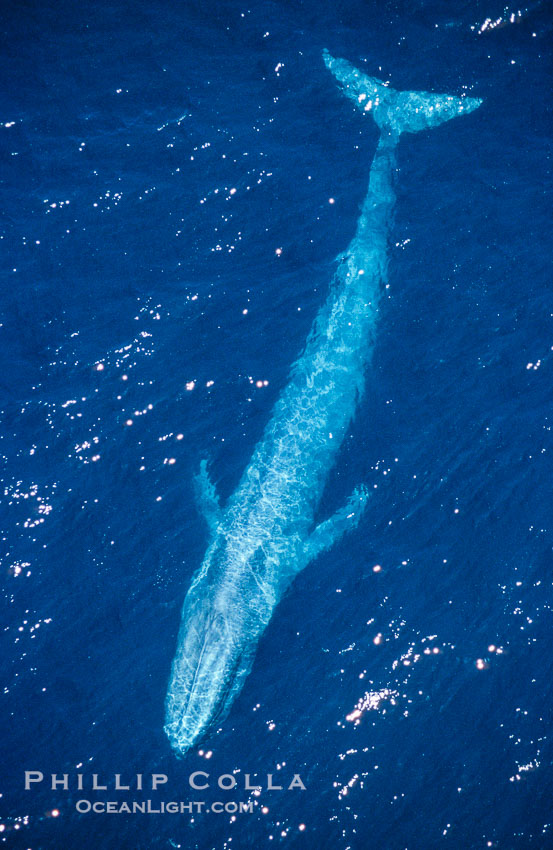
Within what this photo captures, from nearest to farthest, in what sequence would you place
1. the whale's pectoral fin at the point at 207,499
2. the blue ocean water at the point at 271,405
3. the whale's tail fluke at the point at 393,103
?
the blue ocean water at the point at 271,405, the whale's pectoral fin at the point at 207,499, the whale's tail fluke at the point at 393,103

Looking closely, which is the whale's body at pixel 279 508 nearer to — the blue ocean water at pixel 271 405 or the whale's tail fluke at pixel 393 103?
the blue ocean water at pixel 271 405

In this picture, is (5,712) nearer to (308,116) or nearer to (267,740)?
(267,740)

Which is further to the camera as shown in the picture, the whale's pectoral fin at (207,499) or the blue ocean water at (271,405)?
the whale's pectoral fin at (207,499)

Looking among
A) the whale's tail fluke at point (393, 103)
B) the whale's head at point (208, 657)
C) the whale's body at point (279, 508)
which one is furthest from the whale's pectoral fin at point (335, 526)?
the whale's tail fluke at point (393, 103)

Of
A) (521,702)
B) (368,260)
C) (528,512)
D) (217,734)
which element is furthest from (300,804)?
(368,260)

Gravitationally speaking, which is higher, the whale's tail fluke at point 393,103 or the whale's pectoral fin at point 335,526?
the whale's tail fluke at point 393,103

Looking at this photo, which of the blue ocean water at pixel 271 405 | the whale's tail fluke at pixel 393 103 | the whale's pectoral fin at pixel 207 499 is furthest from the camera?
the whale's tail fluke at pixel 393 103

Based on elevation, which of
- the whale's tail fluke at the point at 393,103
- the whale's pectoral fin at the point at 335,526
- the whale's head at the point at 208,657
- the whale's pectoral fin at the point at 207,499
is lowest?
the whale's head at the point at 208,657

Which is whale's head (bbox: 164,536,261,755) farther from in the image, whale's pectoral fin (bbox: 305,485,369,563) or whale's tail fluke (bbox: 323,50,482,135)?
whale's tail fluke (bbox: 323,50,482,135)
